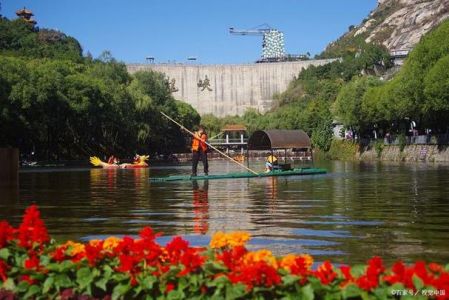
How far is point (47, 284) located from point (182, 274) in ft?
3.73

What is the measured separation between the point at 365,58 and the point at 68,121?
78460mm

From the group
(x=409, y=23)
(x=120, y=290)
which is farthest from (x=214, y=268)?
(x=409, y=23)

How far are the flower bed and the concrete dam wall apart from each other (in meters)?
136

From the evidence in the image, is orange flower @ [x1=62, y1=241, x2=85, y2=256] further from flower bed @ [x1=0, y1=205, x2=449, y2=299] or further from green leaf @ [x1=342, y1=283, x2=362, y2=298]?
green leaf @ [x1=342, y1=283, x2=362, y2=298]

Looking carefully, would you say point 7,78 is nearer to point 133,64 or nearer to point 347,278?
point 347,278

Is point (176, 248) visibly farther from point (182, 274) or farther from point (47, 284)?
point (47, 284)

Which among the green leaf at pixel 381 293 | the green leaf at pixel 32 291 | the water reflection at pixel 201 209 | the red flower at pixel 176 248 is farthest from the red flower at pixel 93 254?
the water reflection at pixel 201 209

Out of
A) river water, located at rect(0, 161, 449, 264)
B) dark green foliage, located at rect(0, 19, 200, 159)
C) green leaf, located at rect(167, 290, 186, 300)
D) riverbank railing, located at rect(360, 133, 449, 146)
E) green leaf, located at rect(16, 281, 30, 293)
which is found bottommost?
river water, located at rect(0, 161, 449, 264)

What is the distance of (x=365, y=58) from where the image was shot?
12838 cm

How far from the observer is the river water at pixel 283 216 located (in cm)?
981

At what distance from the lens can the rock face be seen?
155 metres

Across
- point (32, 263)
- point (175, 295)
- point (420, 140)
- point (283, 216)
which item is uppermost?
point (420, 140)

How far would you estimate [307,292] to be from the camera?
5004mm

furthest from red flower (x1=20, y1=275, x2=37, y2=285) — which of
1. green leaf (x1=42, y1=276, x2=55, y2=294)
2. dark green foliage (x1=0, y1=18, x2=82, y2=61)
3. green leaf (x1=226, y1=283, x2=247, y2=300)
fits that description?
dark green foliage (x1=0, y1=18, x2=82, y2=61)
